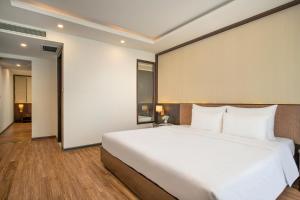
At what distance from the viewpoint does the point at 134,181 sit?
6.36ft

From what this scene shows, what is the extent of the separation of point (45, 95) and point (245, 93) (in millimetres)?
5240

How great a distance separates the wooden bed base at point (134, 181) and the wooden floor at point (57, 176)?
0.11 m

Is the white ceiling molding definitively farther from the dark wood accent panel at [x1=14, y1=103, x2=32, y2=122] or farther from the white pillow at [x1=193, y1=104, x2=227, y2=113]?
the dark wood accent panel at [x1=14, y1=103, x2=32, y2=122]

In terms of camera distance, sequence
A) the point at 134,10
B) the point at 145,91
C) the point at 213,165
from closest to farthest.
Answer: the point at 213,165 < the point at 134,10 < the point at 145,91

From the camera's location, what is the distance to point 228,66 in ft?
10.5

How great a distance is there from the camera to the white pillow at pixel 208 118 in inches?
116

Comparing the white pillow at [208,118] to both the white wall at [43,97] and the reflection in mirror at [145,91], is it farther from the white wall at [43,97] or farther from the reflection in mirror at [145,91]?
the white wall at [43,97]

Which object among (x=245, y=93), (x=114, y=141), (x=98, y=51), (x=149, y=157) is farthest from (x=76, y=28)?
(x=245, y=93)

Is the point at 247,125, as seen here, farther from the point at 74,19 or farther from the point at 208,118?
the point at 74,19

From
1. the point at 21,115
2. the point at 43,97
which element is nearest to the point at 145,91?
the point at 43,97

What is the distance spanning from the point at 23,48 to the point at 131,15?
9.49 ft

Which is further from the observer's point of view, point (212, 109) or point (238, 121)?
point (212, 109)

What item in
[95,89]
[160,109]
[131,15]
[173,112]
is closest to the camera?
[131,15]

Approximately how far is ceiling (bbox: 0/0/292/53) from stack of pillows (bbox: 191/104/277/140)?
63.7 inches
